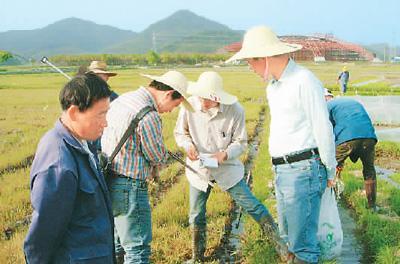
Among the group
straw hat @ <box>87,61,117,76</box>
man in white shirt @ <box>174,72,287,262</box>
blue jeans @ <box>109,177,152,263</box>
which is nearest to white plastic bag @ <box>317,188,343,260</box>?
man in white shirt @ <box>174,72,287,262</box>

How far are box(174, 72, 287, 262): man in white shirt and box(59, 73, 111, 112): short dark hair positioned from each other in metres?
1.72

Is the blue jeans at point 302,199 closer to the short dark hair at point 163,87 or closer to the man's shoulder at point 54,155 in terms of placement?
the short dark hair at point 163,87

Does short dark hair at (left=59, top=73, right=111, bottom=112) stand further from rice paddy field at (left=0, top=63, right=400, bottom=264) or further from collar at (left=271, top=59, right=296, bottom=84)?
collar at (left=271, top=59, right=296, bottom=84)

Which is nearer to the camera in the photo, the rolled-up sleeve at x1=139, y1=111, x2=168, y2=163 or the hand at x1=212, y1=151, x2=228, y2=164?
the rolled-up sleeve at x1=139, y1=111, x2=168, y2=163

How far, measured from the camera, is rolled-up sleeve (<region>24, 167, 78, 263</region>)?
1.70 metres

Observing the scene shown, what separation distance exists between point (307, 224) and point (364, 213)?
210 cm

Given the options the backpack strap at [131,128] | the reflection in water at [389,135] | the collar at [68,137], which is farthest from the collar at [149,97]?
the reflection in water at [389,135]

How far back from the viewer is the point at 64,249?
1.83 metres

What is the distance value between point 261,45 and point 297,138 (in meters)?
0.63

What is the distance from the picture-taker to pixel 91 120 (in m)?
1.90

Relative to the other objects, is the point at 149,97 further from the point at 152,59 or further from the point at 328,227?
the point at 152,59

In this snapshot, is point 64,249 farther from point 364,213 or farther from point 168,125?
point 168,125

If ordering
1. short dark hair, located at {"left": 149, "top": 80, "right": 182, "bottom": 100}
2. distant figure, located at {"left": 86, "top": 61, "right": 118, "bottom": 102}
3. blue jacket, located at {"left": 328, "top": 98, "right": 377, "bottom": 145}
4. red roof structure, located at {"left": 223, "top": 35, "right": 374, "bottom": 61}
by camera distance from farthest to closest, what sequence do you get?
red roof structure, located at {"left": 223, "top": 35, "right": 374, "bottom": 61} < distant figure, located at {"left": 86, "top": 61, "right": 118, "bottom": 102} < blue jacket, located at {"left": 328, "top": 98, "right": 377, "bottom": 145} < short dark hair, located at {"left": 149, "top": 80, "right": 182, "bottom": 100}

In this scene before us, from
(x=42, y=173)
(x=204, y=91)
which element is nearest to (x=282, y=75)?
(x=204, y=91)
